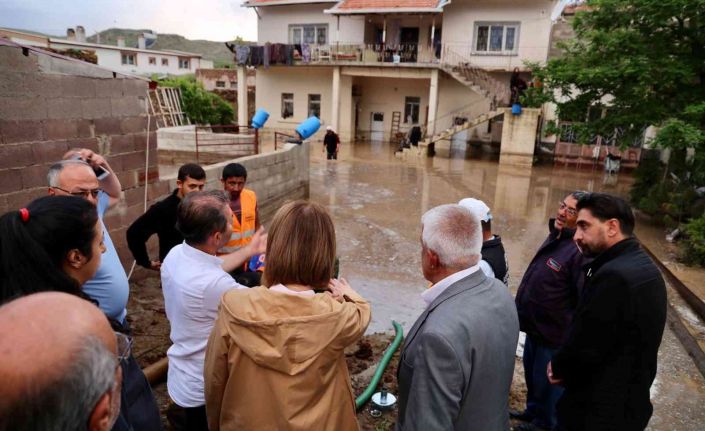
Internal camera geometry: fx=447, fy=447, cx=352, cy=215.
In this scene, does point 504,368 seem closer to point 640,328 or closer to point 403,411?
point 403,411

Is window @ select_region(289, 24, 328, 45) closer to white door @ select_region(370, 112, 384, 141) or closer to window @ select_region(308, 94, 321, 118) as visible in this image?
window @ select_region(308, 94, 321, 118)

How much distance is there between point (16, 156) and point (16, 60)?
33.5 inches

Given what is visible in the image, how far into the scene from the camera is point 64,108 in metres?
4.53

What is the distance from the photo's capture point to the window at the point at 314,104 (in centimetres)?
2406

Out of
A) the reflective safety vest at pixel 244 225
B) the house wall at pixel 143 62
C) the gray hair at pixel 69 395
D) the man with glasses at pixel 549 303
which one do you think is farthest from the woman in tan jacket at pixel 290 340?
the house wall at pixel 143 62

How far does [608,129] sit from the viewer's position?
1138cm

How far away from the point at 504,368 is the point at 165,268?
1611 millimetres

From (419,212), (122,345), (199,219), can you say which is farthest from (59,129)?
(419,212)

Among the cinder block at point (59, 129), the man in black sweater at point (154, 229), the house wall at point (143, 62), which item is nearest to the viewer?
the man in black sweater at point (154, 229)

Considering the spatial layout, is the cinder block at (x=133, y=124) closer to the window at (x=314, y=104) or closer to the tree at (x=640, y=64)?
the tree at (x=640, y=64)

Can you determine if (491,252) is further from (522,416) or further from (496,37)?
(496,37)

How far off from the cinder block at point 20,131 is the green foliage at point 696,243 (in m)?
9.08

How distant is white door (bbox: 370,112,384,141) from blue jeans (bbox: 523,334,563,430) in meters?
21.5

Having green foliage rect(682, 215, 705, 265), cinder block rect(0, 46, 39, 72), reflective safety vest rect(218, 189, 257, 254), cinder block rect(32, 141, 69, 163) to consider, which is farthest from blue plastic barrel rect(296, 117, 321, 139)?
green foliage rect(682, 215, 705, 265)
